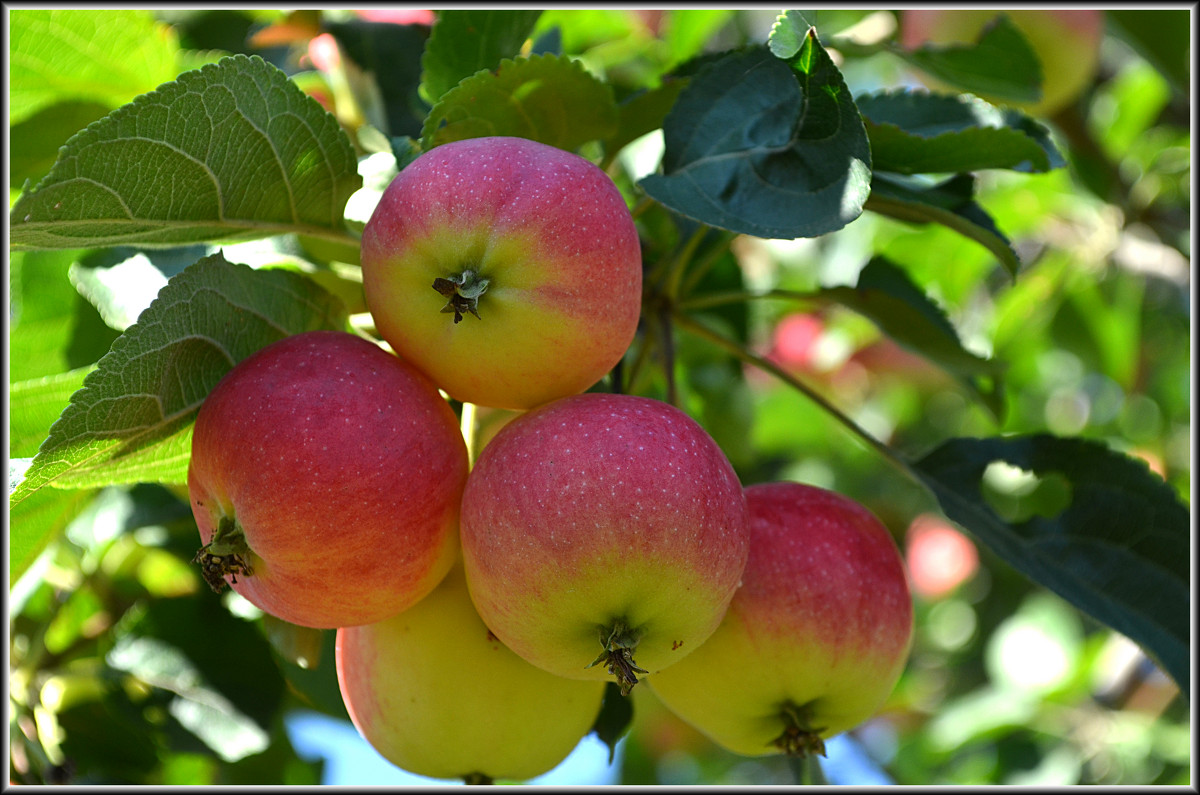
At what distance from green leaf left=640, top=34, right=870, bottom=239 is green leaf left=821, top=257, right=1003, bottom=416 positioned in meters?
0.40

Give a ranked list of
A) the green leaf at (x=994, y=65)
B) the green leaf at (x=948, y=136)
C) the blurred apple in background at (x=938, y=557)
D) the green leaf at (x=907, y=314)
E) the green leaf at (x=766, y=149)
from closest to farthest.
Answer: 1. the green leaf at (x=766, y=149)
2. the green leaf at (x=948, y=136)
3. the green leaf at (x=907, y=314)
4. the green leaf at (x=994, y=65)
5. the blurred apple in background at (x=938, y=557)

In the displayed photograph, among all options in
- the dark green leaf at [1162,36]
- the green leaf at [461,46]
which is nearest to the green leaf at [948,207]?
the green leaf at [461,46]

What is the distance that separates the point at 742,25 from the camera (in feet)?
10.2

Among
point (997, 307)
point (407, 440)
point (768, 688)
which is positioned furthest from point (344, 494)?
point (997, 307)

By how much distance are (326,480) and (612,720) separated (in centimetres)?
59

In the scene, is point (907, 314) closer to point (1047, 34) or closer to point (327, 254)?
point (327, 254)

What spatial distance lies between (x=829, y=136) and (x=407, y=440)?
0.55 meters

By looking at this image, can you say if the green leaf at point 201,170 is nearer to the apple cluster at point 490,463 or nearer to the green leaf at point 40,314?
the apple cluster at point 490,463

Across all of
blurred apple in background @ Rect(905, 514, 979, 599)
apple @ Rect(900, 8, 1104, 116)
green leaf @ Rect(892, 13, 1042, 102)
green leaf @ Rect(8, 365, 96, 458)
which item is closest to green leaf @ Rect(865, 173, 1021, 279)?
green leaf @ Rect(892, 13, 1042, 102)

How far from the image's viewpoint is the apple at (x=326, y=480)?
35.4 inches

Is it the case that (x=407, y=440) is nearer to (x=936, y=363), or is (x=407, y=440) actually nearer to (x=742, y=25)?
(x=936, y=363)

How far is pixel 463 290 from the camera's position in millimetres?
880

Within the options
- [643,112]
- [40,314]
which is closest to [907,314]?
[643,112]

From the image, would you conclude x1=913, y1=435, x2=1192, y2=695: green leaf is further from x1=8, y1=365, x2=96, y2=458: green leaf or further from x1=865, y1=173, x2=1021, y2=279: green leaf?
x1=8, y1=365, x2=96, y2=458: green leaf
